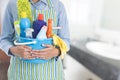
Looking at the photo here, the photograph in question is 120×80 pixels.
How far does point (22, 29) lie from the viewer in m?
0.62

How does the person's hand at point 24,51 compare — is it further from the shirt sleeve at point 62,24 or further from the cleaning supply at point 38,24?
the shirt sleeve at point 62,24

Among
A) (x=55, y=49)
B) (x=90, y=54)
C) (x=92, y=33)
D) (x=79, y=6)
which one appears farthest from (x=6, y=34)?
(x=92, y=33)

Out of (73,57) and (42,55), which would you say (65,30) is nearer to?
(42,55)

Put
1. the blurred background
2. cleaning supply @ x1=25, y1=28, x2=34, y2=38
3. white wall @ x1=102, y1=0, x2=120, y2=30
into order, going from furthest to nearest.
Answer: white wall @ x1=102, y1=0, x2=120, y2=30 → the blurred background → cleaning supply @ x1=25, y1=28, x2=34, y2=38

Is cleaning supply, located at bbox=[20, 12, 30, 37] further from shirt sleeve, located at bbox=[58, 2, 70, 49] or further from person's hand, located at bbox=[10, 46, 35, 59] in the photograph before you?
shirt sleeve, located at bbox=[58, 2, 70, 49]

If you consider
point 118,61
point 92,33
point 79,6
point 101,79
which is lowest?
point 101,79

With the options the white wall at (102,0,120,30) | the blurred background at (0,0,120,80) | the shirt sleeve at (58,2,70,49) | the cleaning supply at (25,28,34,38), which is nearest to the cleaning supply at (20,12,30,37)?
the cleaning supply at (25,28,34,38)

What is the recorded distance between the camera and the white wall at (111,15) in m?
1.34

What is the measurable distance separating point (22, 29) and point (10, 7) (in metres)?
0.15

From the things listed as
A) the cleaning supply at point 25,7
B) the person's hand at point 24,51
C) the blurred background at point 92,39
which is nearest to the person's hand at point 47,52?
the person's hand at point 24,51

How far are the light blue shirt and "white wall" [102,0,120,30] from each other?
2.45ft

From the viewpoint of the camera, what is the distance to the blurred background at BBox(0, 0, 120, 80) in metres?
1.09

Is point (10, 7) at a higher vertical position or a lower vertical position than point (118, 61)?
higher

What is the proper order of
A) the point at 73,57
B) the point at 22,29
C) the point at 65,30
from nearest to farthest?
the point at 22,29 → the point at 65,30 → the point at 73,57
